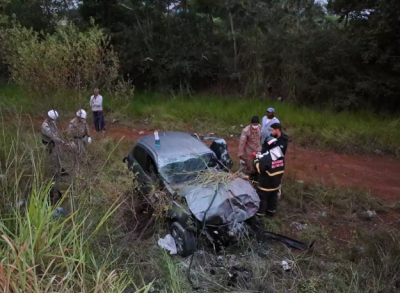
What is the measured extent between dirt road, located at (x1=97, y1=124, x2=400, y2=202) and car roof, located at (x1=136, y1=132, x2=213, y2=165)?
2697mm

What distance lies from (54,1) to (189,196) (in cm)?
1685

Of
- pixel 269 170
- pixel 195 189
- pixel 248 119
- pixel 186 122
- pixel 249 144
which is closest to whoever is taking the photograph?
pixel 195 189

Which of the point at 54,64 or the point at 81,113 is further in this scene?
the point at 81,113

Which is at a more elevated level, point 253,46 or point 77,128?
point 253,46

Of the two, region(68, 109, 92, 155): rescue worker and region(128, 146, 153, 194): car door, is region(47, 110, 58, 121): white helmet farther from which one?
region(128, 146, 153, 194): car door

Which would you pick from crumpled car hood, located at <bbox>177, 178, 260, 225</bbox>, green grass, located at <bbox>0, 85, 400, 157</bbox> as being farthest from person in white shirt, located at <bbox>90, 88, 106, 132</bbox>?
crumpled car hood, located at <bbox>177, 178, 260, 225</bbox>

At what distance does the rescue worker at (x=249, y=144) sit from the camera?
6.91 m

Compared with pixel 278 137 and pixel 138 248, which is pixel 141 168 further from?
pixel 278 137

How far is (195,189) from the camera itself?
537 centimetres

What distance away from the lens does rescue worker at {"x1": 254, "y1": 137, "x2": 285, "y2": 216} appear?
5.73m

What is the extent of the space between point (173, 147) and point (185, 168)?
507mm

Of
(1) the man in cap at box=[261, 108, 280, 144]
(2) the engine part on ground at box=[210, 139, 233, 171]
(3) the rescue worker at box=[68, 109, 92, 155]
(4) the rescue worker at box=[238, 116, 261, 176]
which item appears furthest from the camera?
(1) the man in cap at box=[261, 108, 280, 144]

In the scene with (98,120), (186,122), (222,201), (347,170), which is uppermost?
(98,120)

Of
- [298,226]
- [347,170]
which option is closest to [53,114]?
[298,226]
